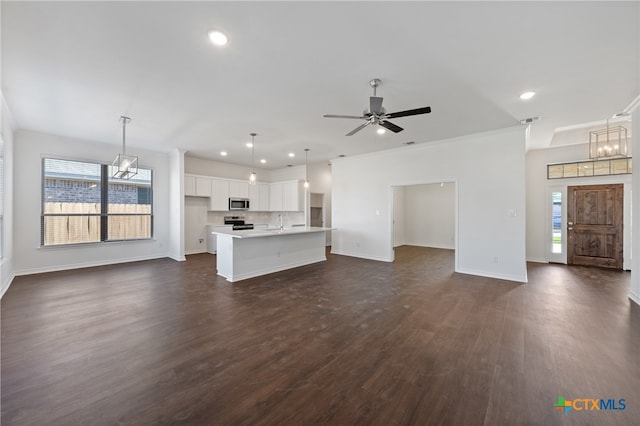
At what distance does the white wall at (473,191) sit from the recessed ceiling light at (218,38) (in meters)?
4.81

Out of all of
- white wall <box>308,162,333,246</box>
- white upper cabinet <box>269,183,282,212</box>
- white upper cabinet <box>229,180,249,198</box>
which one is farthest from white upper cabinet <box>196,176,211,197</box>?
white wall <box>308,162,333,246</box>

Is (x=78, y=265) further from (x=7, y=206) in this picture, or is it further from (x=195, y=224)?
(x=195, y=224)

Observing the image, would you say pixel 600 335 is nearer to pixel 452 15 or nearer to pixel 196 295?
pixel 452 15

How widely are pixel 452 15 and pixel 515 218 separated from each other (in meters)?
4.10

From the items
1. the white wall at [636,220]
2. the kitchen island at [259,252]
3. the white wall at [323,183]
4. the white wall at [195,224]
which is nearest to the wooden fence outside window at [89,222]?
the white wall at [195,224]

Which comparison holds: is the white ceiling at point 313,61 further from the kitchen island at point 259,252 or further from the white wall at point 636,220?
the kitchen island at point 259,252

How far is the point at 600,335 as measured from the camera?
271cm

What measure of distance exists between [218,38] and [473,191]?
16.9ft

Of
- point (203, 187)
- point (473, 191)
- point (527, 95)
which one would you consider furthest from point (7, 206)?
point (473, 191)

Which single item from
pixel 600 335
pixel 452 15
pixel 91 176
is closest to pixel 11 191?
pixel 91 176

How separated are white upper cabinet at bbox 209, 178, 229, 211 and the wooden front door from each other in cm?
923

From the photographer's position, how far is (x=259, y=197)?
9156mm

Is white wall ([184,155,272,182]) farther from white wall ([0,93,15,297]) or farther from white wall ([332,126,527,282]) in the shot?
white wall ([332,126,527,282])

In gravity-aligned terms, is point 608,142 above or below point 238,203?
above
